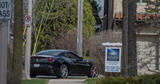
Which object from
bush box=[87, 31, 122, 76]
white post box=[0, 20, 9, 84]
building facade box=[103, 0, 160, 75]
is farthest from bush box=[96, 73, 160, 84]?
building facade box=[103, 0, 160, 75]

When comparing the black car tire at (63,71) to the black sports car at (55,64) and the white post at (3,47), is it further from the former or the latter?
the white post at (3,47)

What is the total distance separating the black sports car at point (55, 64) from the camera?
766 inches

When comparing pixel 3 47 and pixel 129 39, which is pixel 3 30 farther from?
pixel 129 39

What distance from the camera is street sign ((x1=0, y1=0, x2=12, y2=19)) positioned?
10.5m

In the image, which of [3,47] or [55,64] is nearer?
[3,47]

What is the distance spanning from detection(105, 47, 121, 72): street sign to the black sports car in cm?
461

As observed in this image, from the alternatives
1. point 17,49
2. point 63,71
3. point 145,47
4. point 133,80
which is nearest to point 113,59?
point 17,49

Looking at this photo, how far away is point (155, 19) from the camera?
957 cm

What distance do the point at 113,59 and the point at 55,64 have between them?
4.96 meters

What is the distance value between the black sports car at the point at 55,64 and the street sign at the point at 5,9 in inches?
349

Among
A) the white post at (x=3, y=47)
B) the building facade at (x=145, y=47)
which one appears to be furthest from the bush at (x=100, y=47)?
the white post at (x=3, y=47)

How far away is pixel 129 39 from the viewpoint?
1088 cm

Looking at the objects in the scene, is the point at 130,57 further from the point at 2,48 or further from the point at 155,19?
the point at 2,48

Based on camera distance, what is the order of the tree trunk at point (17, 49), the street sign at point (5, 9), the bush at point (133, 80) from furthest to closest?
the tree trunk at point (17, 49) → the street sign at point (5, 9) → the bush at point (133, 80)
